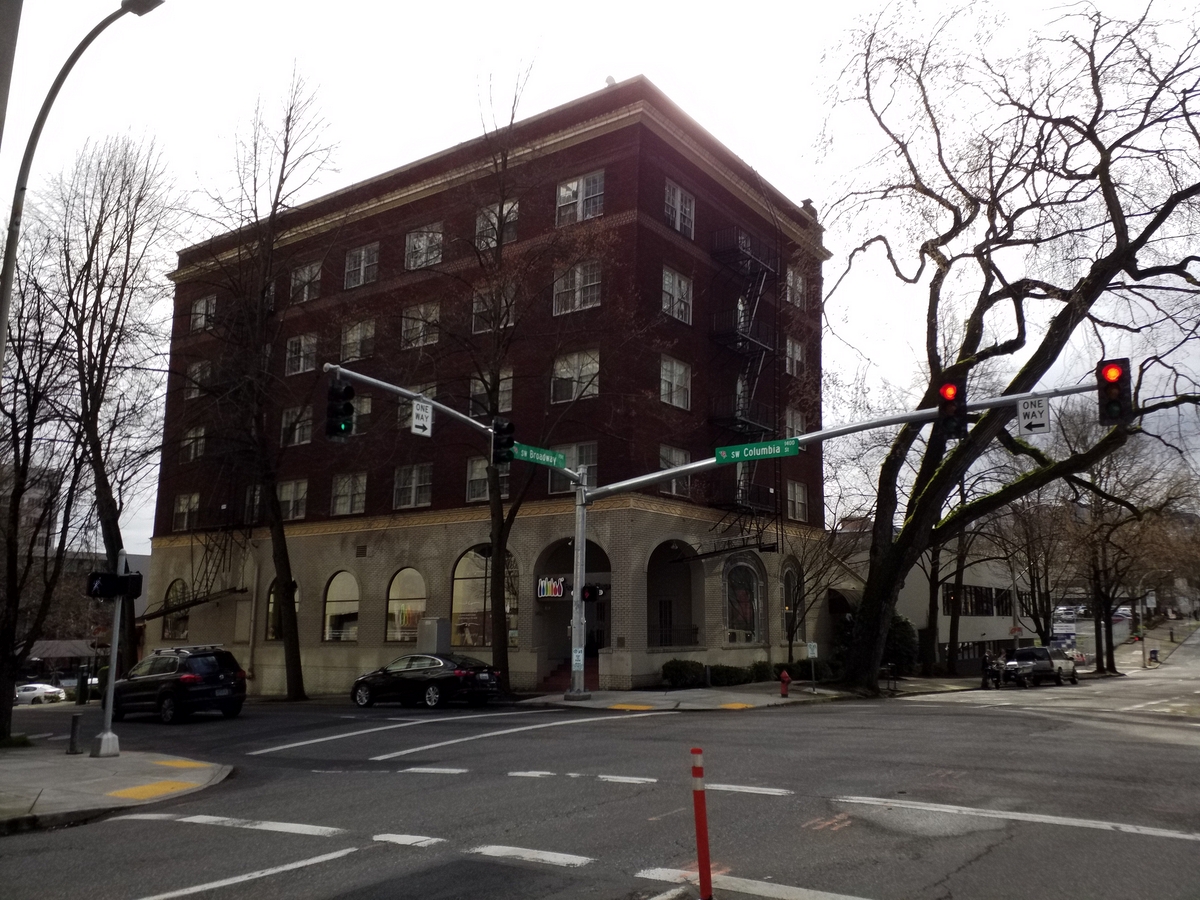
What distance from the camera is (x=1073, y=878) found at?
6.83 meters

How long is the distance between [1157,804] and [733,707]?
49.9 feet

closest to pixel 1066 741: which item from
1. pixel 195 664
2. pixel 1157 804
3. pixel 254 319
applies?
pixel 1157 804

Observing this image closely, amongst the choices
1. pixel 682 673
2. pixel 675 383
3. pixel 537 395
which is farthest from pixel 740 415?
pixel 682 673

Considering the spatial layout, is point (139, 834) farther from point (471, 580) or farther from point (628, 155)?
point (628, 155)

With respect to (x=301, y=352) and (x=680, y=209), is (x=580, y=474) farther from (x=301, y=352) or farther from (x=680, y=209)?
(x=301, y=352)

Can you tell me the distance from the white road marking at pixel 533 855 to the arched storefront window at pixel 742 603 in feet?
90.6

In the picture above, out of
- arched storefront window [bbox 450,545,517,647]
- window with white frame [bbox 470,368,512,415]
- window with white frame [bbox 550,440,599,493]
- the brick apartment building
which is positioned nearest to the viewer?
the brick apartment building

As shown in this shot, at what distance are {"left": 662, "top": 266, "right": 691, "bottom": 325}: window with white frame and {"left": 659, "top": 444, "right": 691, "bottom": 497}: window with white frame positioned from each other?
15.4 ft

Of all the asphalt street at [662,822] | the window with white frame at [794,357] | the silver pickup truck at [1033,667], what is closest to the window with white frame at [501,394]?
the window with white frame at [794,357]

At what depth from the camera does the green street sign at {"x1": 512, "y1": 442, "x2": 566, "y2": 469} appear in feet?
72.6

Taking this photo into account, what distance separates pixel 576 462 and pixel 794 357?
43.5 feet

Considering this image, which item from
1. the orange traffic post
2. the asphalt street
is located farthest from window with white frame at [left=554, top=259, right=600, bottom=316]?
the orange traffic post

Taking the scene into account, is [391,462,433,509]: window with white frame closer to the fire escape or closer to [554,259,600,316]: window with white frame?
[554,259,600,316]: window with white frame

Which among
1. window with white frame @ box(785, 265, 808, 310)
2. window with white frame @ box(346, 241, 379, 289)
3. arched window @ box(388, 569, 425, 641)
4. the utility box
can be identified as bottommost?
the utility box
